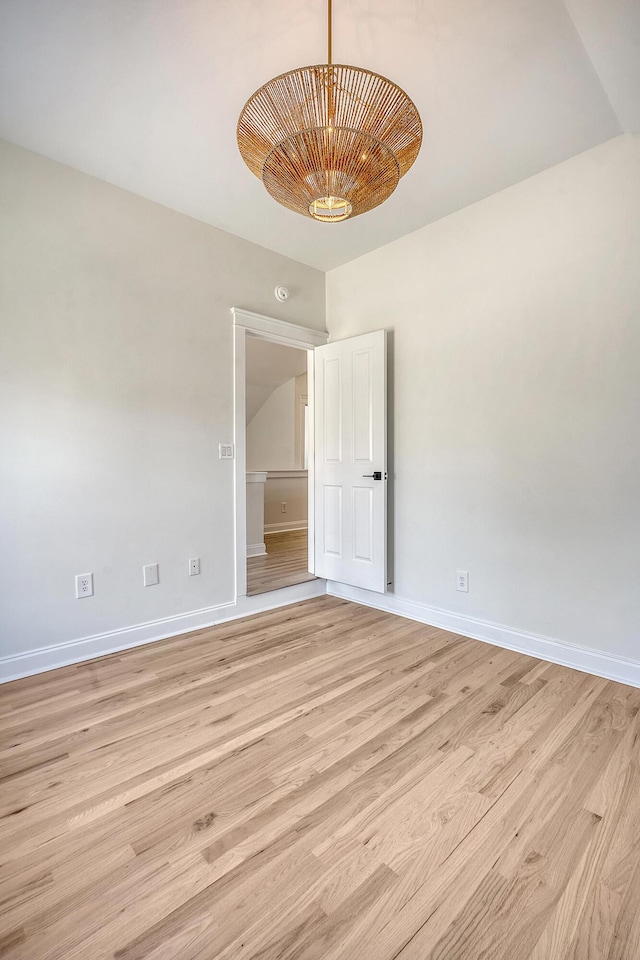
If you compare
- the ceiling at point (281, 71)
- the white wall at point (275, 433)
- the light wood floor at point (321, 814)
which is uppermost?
the ceiling at point (281, 71)

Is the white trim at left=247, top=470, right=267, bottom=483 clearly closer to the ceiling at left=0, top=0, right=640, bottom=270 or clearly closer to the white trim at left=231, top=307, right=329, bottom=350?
the white trim at left=231, top=307, right=329, bottom=350

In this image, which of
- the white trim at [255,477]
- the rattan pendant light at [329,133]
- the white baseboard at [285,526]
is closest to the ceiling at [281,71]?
the rattan pendant light at [329,133]

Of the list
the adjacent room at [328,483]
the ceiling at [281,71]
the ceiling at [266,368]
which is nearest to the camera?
the adjacent room at [328,483]

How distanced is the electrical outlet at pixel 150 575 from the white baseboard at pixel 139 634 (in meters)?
0.26

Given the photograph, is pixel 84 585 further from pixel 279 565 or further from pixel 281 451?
pixel 281 451

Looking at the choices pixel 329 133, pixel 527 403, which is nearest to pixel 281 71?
pixel 329 133

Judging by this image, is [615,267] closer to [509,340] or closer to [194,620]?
[509,340]

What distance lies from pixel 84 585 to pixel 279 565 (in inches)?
87.5

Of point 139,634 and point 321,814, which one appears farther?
point 139,634

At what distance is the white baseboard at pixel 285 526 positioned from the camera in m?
6.66

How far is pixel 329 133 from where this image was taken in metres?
1.50

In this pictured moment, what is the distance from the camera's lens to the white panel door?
131 inches

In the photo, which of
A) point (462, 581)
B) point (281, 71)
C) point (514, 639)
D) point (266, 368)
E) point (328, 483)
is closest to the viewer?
point (281, 71)

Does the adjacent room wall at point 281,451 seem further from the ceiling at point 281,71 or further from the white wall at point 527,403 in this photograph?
the ceiling at point 281,71
